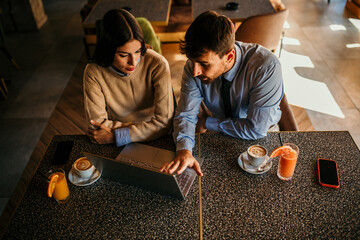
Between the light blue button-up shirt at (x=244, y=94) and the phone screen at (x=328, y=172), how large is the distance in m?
0.29

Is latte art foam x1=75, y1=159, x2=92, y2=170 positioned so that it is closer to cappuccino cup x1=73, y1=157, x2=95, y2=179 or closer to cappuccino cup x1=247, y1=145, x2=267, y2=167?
cappuccino cup x1=73, y1=157, x2=95, y2=179

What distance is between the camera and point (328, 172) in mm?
1211

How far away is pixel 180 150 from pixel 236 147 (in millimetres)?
271

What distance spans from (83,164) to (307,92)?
2596 millimetres

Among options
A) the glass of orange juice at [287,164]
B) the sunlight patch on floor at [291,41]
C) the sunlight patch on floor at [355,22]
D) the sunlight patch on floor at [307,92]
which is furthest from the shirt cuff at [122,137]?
the sunlight patch on floor at [355,22]

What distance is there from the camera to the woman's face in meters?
1.43

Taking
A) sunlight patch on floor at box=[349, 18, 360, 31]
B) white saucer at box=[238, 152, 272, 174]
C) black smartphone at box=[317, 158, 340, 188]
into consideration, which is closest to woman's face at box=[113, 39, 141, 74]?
white saucer at box=[238, 152, 272, 174]

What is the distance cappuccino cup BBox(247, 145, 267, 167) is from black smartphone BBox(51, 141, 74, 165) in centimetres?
85

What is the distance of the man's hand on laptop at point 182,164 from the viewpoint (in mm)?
1242

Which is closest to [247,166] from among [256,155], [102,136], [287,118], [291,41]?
[256,155]

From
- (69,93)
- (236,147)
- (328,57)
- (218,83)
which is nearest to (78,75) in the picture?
(69,93)

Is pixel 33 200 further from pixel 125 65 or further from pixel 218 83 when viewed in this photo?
pixel 218 83

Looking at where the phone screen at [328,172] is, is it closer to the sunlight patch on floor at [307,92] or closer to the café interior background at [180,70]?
the café interior background at [180,70]

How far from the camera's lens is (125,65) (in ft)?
5.01
